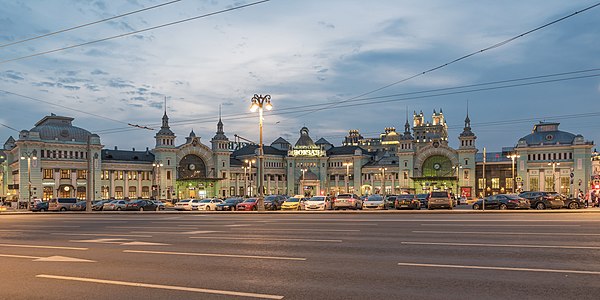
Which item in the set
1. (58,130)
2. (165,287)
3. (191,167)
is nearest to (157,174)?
(191,167)

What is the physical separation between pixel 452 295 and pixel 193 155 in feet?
396

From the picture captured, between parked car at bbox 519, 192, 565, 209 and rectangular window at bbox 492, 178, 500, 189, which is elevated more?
parked car at bbox 519, 192, 565, 209

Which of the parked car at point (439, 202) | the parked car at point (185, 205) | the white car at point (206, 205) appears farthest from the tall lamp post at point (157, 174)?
the parked car at point (439, 202)

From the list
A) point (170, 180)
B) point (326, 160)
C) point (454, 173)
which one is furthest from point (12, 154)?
point (454, 173)

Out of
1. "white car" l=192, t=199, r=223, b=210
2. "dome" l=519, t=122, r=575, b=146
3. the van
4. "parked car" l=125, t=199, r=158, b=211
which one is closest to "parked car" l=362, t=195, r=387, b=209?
"white car" l=192, t=199, r=223, b=210

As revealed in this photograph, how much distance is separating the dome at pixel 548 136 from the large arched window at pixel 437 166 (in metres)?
18.0

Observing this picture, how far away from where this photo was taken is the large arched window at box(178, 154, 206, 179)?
124500 mm

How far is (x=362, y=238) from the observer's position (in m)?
18.2

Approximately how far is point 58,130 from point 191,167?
30019mm

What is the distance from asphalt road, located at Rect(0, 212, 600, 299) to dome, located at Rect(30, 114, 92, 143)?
9706 centimetres

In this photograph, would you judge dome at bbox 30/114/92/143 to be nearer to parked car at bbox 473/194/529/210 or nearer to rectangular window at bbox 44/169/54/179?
rectangular window at bbox 44/169/54/179

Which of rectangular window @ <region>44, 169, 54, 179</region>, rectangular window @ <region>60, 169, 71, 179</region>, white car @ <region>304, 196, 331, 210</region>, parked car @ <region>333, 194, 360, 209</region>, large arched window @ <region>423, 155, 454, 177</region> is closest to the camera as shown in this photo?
parked car @ <region>333, 194, 360, 209</region>

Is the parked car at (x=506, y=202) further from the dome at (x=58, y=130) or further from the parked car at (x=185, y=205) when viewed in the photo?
the dome at (x=58, y=130)

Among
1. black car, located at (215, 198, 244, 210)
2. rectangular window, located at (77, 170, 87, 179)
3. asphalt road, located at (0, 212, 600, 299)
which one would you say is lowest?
black car, located at (215, 198, 244, 210)
